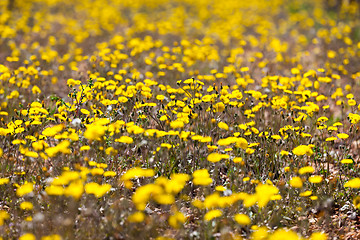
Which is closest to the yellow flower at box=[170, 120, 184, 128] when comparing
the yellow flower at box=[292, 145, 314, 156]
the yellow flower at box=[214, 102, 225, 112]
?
the yellow flower at box=[214, 102, 225, 112]

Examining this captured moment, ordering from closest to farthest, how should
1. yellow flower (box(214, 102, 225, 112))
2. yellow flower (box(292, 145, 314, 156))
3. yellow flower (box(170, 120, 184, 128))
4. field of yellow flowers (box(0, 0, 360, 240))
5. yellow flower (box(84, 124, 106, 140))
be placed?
field of yellow flowers (box(0, 0, 360, 240)) → yellow flower (box(84, 124, 106, 140)) → yellow flower (box(292, 145, 314, 156)) → yellow flower (box(170, 120, 184, 128)) → yellow flower (box(214, 102, 225, 112))

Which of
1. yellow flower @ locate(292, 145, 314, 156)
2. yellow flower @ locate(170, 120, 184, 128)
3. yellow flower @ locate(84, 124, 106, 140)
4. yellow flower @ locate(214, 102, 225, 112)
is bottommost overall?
yellow flower @ locate(292, 145, 314, 156)

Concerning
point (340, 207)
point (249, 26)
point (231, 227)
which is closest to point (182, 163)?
point (231, 227)

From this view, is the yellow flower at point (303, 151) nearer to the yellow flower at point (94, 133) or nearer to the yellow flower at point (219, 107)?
the yellow flower at point (219, 107)

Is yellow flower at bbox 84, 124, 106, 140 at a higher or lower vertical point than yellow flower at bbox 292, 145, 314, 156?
higher

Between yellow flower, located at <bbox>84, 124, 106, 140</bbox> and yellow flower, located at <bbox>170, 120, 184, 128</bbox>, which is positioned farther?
yellow flower, located at <bbox>170, 120, 184, 128</bbox>

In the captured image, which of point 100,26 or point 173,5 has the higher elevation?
point 173,5

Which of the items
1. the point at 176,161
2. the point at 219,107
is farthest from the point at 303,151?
the point at 176,161

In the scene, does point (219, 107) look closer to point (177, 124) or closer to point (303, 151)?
point (177, 124)

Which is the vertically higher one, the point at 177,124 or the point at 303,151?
the point at 177,124

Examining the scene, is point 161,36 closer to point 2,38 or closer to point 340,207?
point 2,38

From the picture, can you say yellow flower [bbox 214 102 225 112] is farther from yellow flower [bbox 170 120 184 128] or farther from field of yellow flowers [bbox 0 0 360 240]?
yellow flower [bbox 170 120 184 128]
